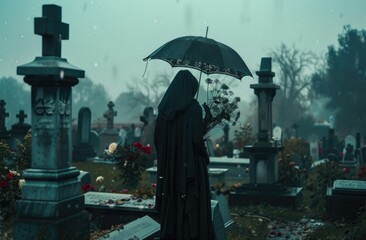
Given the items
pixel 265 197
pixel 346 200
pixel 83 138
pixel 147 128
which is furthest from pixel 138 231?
pixel 83 138

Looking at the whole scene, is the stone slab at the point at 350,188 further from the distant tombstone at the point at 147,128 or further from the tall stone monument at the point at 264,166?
the distant tombstone at the point at 147,128

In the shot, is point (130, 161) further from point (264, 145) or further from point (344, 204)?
point (344, 204)

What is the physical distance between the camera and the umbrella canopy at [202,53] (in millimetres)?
5562

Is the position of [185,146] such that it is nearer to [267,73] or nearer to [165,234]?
[165,234]

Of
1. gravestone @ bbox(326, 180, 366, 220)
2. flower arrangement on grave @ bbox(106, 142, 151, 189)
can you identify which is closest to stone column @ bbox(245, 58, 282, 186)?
gravestone @ bbox(326, 180, 366, 220)

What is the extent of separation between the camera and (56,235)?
5070 millimetres

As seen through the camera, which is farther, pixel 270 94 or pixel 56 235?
pixel 270 94

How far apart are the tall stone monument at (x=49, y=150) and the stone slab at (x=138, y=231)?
0.53 meters

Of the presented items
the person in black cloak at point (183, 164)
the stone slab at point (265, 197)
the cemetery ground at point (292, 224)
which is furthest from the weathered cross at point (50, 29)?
the stone slab at point (265, 197)

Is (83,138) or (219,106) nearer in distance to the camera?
(219,106)

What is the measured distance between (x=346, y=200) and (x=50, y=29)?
644 centimetres

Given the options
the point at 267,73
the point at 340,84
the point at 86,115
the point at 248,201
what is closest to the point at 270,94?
the point at 267,73

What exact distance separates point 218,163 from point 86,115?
327 inches

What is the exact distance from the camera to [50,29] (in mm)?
5391
